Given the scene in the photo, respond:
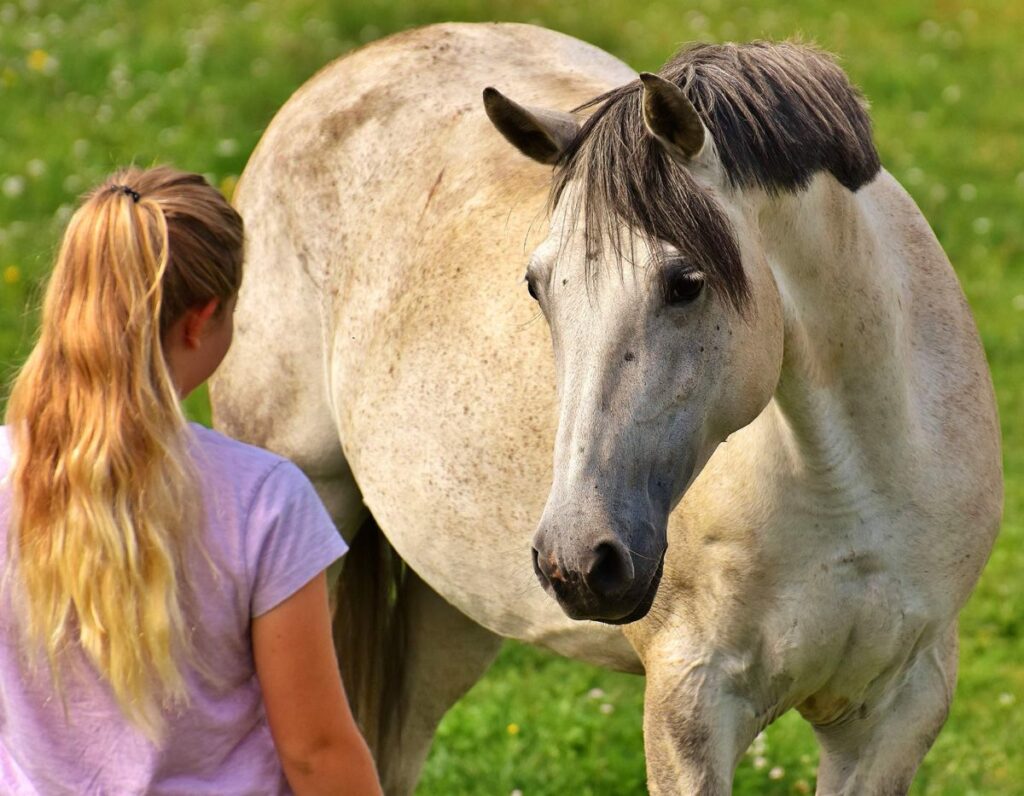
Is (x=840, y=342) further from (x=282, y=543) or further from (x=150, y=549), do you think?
(x=150, y=549)

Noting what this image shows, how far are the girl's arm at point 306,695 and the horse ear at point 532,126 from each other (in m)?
0.91

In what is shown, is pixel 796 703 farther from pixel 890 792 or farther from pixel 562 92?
pixel 562 92

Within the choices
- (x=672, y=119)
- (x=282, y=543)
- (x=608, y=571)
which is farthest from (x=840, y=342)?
(x=282, y=543)

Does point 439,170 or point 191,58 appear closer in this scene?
point 439,170

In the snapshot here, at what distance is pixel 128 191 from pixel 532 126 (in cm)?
80

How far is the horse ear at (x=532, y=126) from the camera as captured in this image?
2.54 meters

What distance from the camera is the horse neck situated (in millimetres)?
2570

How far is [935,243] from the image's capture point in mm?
3045

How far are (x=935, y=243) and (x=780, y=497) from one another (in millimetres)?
676

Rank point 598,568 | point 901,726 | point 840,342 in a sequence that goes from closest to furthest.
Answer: point 598,568, point 840,342, point 901,726

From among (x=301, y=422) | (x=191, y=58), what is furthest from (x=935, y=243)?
(x=191, y=58)

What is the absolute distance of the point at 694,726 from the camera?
2.89 meters

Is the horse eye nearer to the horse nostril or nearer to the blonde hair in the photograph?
the horse nostril

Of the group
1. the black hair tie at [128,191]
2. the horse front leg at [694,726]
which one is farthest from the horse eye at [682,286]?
the horse front leg at [694,726]
